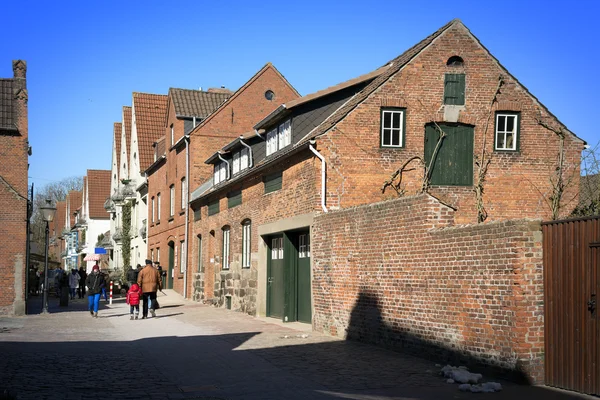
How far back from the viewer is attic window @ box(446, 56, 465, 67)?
20266 mm

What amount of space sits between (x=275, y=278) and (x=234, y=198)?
5291mm

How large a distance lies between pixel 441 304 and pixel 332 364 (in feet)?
6.69

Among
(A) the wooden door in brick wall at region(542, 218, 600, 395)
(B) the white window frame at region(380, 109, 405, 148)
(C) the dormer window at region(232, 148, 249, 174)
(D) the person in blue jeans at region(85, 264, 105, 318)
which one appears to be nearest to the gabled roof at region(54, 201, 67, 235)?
(C) the dormer window at region(232, 148, 249, 174)

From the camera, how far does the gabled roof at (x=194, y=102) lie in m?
37.6

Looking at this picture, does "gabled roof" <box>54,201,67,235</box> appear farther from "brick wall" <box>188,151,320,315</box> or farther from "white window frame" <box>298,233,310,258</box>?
"white window frame" <box>298,233,310,258</box>

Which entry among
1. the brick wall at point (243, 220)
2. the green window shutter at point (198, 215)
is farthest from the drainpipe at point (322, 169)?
the green window shutter at point (198, 215)

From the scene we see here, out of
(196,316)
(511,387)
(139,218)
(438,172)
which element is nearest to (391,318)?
(511,387)

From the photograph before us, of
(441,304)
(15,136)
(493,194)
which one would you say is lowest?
(441,304)

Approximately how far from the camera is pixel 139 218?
164 ft

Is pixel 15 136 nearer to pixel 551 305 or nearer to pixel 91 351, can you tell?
pixel 91 351

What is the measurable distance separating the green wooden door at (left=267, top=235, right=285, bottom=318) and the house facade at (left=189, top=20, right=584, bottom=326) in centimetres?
4

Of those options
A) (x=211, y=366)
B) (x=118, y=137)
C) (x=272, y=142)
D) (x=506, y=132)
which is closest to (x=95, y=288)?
(x=272, y=142)

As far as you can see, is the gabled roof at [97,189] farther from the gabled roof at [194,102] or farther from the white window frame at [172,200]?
the gabled roof at [194,102]

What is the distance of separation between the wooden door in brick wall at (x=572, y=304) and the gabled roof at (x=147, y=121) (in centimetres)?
3943
